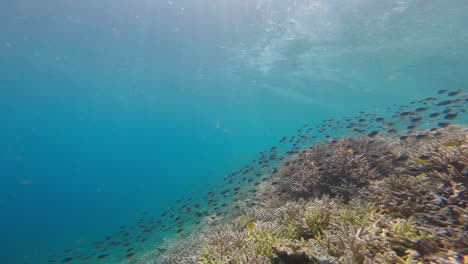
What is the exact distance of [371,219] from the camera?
10.6ft

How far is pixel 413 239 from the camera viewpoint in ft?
8.37

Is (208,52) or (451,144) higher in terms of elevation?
(208,52)

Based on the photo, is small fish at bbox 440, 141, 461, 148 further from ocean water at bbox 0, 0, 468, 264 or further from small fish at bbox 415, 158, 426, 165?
ocean water at bbox 0, 0, 468, 264

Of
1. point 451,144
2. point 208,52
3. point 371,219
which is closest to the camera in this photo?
point 371,219

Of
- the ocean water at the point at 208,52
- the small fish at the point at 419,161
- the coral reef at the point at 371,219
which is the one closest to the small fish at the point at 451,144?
the coral reef at the point at 371,219

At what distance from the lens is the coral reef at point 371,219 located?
2521mm

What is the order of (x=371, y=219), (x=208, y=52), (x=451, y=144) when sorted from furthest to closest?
(x=208, y=52), (x=451, y=144), (x=371, y=219)

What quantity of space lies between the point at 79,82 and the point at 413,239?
46903 millimetres

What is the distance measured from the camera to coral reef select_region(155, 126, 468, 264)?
8.27 ft

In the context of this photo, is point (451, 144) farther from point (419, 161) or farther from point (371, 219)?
point (371, 219)

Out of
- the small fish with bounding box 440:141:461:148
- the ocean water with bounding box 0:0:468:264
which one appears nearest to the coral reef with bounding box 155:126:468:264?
the small fish with bounding box 440:141:461:148

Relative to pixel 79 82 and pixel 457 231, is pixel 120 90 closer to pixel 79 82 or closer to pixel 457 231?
pixel 79 82

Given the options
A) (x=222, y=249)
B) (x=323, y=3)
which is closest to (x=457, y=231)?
(x=222, y=249)

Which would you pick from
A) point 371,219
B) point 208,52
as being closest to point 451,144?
point 371,219
